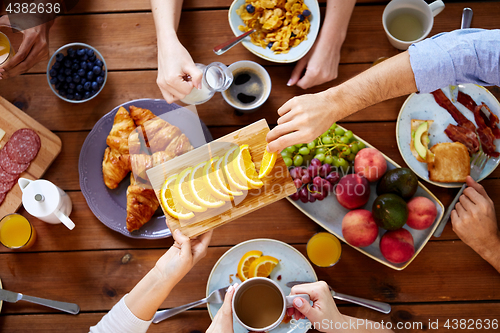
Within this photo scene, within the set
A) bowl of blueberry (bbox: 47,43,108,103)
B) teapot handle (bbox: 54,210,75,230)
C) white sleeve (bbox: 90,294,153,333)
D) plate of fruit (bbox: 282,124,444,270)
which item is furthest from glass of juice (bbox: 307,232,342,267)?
bowl of blueberry (bbox: 47,43,108,103)

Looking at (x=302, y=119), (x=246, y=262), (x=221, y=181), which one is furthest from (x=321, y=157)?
(x=246, y=262)

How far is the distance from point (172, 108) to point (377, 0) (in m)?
1.11

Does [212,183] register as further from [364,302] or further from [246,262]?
[364,302]

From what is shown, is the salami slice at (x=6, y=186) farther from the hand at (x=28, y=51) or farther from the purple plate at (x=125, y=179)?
the hand at (x=28, y=51)

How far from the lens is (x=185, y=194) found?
4.63 ft

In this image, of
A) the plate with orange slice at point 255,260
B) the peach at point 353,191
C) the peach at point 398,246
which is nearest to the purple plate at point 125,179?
the plate with orange slice at point 255,260

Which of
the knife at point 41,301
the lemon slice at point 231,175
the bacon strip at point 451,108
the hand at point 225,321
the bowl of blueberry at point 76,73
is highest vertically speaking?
the bowl of blueberry at point 76,73

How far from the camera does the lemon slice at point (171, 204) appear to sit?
54.9 inches

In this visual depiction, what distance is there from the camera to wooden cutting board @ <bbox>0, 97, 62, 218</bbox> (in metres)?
1.52

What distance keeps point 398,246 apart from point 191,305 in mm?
883

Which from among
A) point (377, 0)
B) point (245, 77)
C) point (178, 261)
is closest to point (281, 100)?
point (245, 77)

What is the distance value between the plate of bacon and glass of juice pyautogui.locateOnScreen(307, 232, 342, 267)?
47cm

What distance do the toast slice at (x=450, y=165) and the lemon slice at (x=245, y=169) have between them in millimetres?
751

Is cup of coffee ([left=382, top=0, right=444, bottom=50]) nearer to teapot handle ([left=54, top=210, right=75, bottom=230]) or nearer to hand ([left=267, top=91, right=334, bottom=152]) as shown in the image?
hand ([left=267, top=91, right=334, bottom=152])
